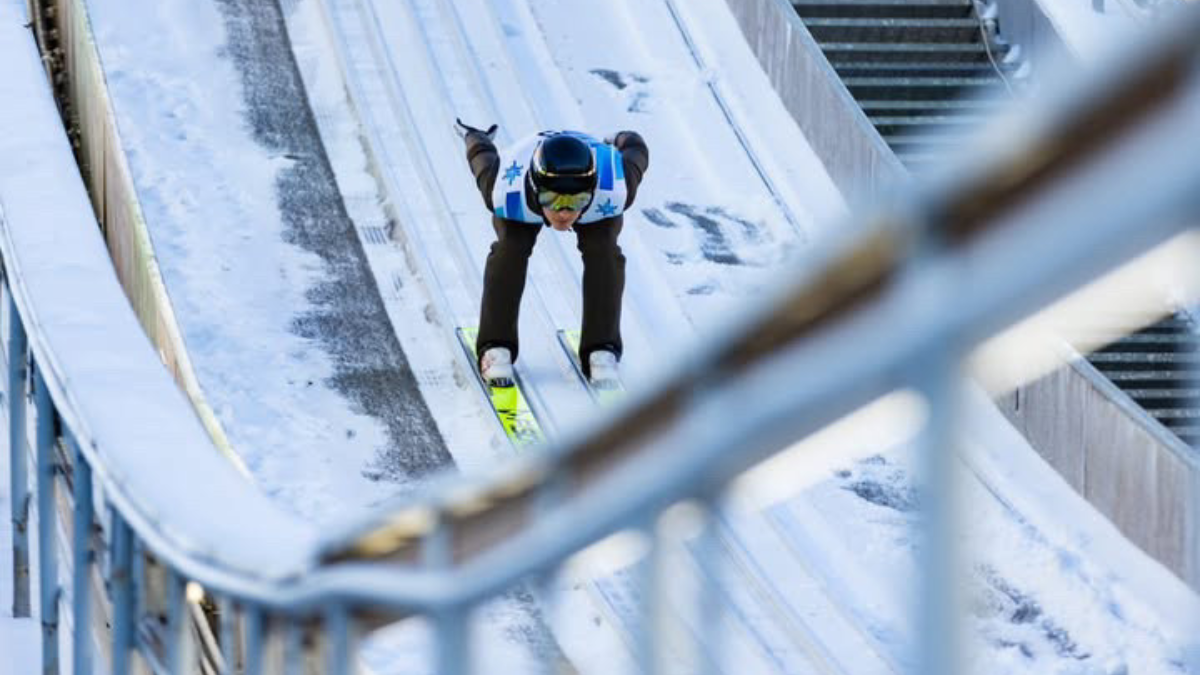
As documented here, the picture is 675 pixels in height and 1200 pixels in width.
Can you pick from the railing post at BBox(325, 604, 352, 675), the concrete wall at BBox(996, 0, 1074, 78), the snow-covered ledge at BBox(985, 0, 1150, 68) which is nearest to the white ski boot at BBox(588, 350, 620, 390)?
the concrete wall at BBox(996, 0, 1074, 78)

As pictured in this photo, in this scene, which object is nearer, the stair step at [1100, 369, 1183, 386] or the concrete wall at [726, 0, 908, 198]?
the stair step at [1100, 369, 1183, 386]

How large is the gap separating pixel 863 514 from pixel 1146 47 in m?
5.50

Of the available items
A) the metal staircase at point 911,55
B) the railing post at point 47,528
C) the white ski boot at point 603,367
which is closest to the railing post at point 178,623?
the railing post at point 47,528

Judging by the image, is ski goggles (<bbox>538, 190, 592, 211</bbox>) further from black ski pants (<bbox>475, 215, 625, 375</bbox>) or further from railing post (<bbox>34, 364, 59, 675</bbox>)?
railing post (<bbox>34, 364, 59, 675</bbox>)

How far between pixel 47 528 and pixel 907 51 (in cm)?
714

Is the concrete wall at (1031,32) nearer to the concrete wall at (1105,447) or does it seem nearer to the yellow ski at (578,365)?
the concrete wall at (1105,447)

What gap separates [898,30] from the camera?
10.6 meters

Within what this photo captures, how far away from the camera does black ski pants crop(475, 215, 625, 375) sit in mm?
6953

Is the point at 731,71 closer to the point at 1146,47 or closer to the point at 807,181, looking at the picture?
the point at 807,181

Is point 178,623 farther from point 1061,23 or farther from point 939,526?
point 1061,23

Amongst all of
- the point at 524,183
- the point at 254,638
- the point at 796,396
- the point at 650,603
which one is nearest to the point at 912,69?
the point at 524,183

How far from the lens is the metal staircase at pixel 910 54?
10.3 metres

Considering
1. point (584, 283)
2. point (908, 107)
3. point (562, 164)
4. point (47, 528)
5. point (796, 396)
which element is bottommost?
point (796, 396)

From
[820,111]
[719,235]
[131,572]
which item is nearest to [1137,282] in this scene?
[131,572]
